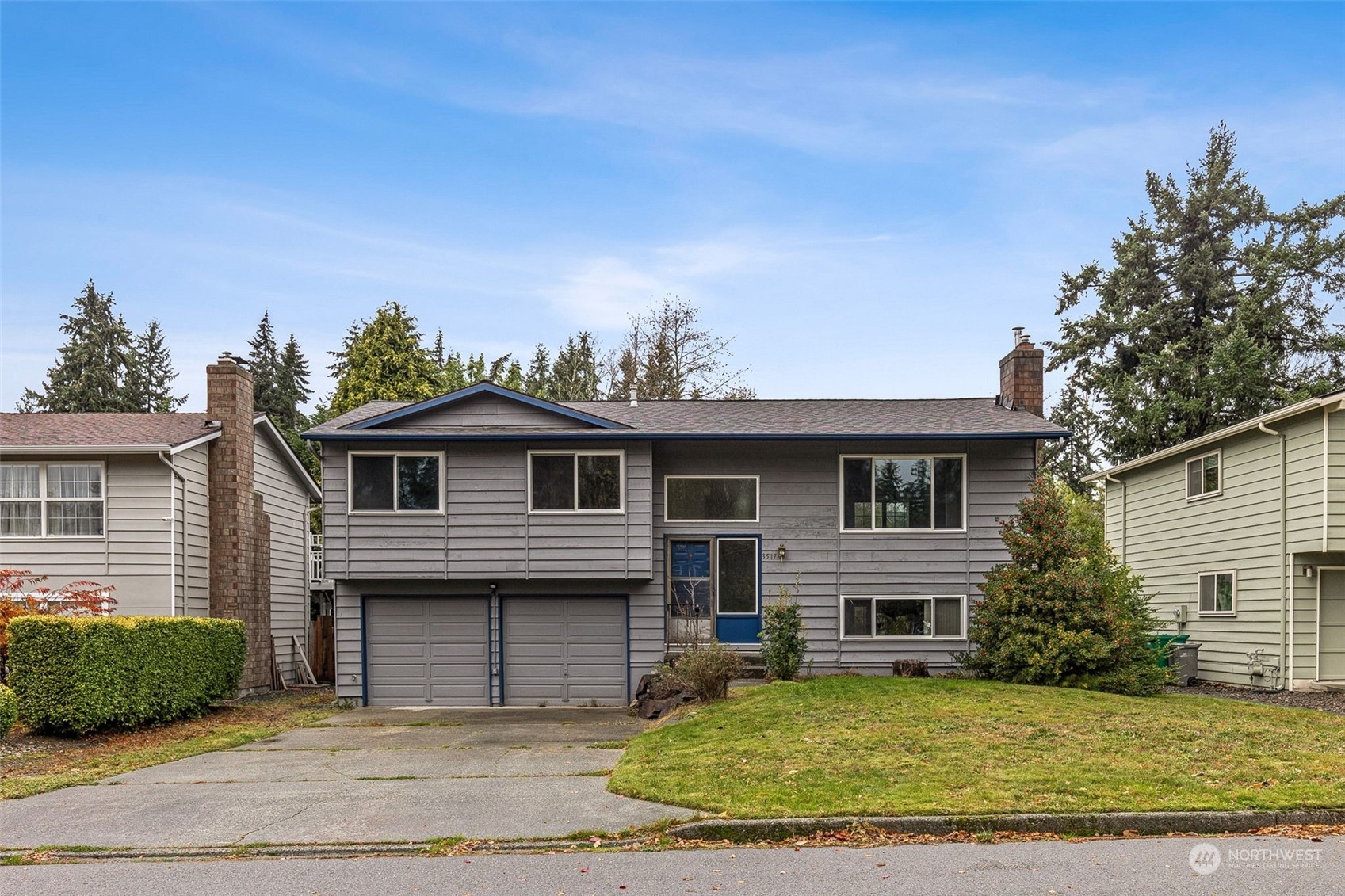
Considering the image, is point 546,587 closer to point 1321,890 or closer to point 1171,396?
point 1321,890

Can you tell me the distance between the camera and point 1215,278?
116 ft

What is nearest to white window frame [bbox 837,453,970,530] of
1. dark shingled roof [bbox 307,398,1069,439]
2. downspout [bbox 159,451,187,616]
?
dark shingled roof [bbox 307,398,1069,439]

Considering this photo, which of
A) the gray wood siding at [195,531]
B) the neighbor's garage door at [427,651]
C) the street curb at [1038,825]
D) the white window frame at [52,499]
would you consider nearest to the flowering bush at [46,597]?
the white window frame at [52,499]

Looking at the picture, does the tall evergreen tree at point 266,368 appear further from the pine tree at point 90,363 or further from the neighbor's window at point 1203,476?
the neighbor's window at point 1203,476

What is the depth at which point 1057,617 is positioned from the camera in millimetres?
17531

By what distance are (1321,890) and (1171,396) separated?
2966 centimetres

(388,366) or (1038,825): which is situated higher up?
(388,366)

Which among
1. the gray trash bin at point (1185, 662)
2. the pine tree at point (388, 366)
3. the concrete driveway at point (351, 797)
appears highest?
the pine tree at point (388, 366)

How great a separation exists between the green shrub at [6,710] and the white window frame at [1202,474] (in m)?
21.4

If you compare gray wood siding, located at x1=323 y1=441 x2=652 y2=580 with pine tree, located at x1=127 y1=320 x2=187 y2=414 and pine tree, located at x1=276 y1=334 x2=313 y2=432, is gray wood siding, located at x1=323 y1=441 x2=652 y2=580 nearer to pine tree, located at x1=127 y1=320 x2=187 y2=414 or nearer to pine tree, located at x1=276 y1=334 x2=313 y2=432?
pine tree, located at x1=276 y1=334 x2=313 y2=432

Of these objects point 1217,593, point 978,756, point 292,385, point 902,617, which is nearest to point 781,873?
point 978,756

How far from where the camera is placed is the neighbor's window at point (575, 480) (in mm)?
19906

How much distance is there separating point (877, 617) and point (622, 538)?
199 inches

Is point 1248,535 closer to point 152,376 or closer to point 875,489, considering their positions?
point 875,489
